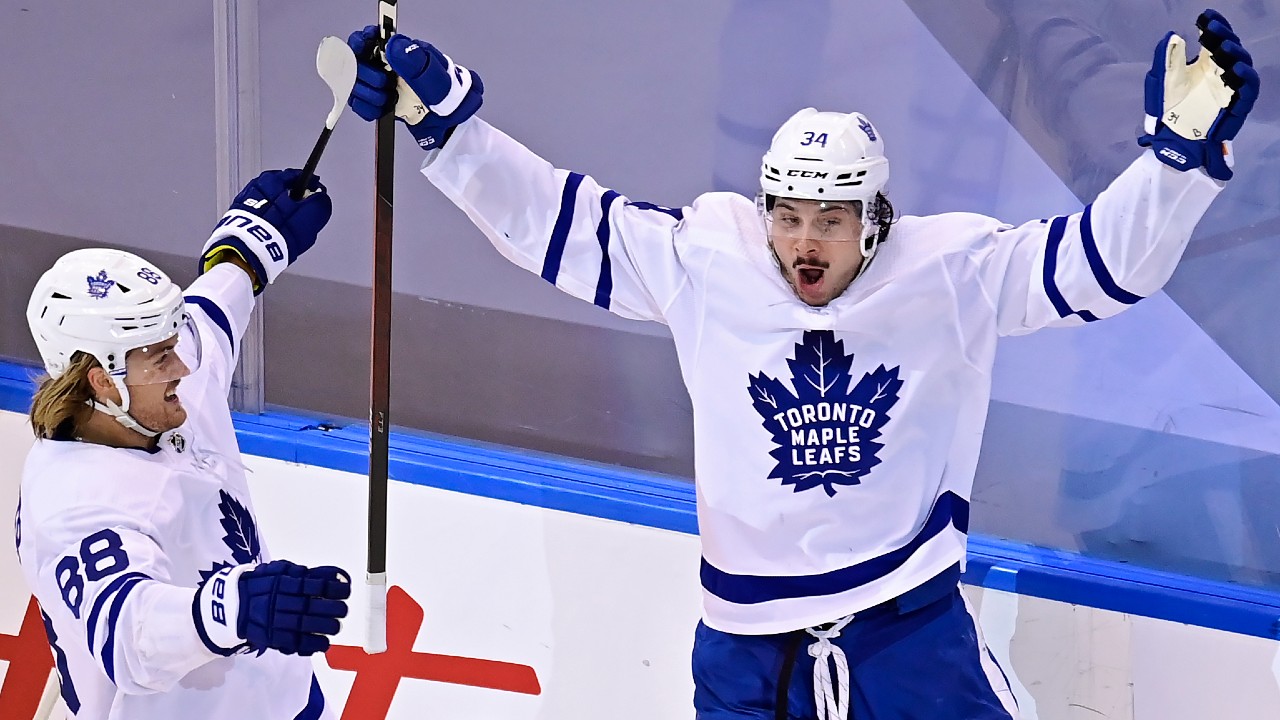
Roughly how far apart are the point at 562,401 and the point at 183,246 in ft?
3.32

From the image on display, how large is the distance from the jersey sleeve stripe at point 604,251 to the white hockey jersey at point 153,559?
2.11ft

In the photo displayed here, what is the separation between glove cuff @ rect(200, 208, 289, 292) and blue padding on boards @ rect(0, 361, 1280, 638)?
1.85 feet

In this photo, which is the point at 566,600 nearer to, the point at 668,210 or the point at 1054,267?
the point at 668,210

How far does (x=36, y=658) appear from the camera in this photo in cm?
317

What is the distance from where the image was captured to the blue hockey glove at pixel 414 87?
212 cm

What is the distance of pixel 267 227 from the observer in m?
2.54

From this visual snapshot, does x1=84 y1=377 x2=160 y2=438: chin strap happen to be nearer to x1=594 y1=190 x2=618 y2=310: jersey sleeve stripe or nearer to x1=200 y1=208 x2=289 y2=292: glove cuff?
x1=200 y1=208 x2=289 y2=292: glove cuff

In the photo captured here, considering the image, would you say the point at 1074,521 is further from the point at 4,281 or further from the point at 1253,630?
the point at 4,281

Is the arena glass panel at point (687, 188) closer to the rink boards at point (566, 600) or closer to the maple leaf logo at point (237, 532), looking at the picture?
the rink boards at point (566, 600)

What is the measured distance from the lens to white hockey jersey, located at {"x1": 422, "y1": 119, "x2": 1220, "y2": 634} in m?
2.22

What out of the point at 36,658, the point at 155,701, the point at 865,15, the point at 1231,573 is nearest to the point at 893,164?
the point at 865,15

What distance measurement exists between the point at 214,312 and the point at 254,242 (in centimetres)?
14

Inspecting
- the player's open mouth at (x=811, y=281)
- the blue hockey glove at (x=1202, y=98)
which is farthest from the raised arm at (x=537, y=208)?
the blue hockey glove at (x=1202, y=98)

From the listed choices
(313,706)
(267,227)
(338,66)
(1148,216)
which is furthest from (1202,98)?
(313,706)
